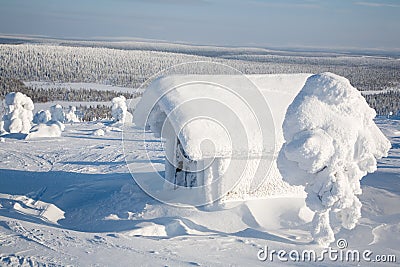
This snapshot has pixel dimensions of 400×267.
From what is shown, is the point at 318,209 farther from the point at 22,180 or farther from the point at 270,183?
the point at 22,180

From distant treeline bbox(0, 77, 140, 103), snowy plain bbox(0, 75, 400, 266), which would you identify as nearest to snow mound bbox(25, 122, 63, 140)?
snowy plain bbox(0, 75, 400, 266)

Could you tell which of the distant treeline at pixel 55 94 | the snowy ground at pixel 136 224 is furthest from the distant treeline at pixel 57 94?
the snowy ground at pixel 136 224

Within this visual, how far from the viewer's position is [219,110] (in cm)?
1253

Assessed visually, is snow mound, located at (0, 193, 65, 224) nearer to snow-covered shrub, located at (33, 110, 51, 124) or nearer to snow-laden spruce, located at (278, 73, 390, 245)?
snow-laden spruce, located at (278, 73, 390, 245)

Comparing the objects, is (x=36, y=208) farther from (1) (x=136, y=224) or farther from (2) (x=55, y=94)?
(2) (x=55, y=94)

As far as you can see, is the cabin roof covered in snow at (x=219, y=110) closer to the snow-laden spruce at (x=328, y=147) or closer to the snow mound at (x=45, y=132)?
the snow-laden spruce at (x=328, y=147)

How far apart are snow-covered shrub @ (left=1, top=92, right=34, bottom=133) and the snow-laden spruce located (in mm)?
24415

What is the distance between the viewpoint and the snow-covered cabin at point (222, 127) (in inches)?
466

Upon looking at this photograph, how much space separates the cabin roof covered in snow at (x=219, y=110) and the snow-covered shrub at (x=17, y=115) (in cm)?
1802

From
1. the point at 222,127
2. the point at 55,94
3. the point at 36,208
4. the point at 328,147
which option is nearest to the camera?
the point at 328,147

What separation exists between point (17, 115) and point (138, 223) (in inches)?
870

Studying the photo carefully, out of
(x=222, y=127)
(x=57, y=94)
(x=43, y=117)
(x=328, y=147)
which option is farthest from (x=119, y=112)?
(x=57, y=94)

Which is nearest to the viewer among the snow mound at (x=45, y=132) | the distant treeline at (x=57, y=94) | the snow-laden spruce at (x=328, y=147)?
the snow-laden spruce at (x=328, y=147)

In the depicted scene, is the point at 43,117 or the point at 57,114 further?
the point at 57,114
